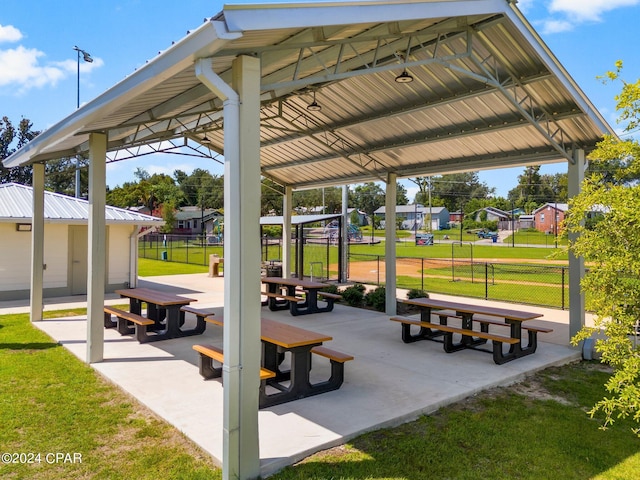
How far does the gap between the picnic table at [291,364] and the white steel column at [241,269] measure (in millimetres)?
1361

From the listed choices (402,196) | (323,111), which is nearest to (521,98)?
(323,111)

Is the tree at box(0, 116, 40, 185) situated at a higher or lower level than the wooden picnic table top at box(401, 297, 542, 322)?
higher

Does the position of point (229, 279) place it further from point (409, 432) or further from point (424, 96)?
point (424, 96)

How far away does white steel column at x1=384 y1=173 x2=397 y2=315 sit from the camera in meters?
10.3

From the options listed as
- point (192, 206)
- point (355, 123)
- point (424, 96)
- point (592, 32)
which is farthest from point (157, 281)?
point (192, 206)

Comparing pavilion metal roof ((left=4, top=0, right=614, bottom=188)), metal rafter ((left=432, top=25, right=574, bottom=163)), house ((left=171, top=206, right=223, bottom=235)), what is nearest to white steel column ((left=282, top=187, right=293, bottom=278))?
pavilion metal roof ((left=4, top=0, right=614, bottom=188))

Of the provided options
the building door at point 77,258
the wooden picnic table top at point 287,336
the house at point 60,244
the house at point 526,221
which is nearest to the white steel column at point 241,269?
the wooden picnic table top at point 287,336

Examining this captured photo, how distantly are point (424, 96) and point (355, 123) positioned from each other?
5.99 ft

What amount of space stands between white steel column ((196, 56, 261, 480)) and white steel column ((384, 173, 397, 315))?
6935 millimetres

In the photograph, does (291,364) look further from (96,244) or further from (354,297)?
(354,297)

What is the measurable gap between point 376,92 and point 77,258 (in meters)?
10.7

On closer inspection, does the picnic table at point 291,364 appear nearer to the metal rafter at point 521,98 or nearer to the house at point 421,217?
the metal rafter at point 521,98

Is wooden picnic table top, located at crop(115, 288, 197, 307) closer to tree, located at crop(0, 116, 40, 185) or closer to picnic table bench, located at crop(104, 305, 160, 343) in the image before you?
picnic table bench, located at crop(104, 305, 160, 343)

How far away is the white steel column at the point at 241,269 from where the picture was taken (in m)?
3.54
